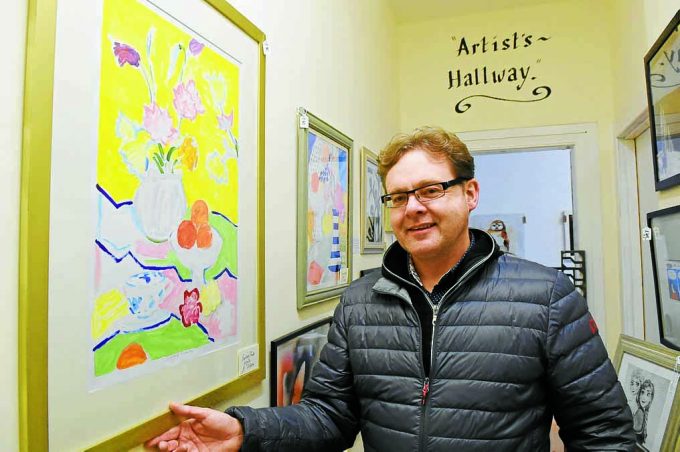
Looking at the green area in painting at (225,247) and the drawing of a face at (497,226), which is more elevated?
the drawing of a face at (497,226)

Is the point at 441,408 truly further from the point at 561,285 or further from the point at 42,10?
the point at 42,10

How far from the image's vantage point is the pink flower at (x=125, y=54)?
31.1 inches

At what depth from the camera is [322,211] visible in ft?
5.47

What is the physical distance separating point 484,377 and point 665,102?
1.40 metres

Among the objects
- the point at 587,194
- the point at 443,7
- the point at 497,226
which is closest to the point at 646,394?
the point at 587,194

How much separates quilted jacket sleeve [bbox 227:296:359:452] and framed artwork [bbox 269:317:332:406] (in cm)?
18

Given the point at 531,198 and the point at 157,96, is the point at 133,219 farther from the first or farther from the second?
the point at 531,198

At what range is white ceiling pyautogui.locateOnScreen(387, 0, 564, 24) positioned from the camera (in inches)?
116

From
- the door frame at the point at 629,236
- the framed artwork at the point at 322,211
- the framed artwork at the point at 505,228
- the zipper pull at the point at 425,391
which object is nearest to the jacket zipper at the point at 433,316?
the zipper pull at the point at 425,391

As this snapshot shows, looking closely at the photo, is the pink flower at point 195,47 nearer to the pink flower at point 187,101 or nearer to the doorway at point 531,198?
the pink flower at point 187,101

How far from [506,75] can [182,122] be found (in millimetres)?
2638

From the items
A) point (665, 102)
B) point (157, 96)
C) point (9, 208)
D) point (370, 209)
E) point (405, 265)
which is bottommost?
point (405, 265)

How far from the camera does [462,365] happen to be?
96 cm

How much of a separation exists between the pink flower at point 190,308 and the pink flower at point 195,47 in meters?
0.50
